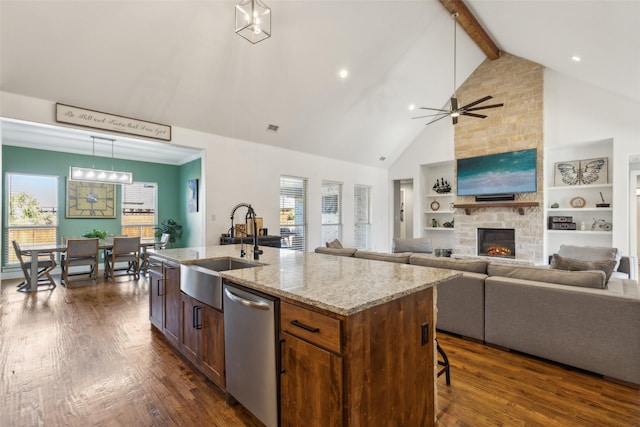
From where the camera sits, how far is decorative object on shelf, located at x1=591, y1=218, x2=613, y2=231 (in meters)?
5.88

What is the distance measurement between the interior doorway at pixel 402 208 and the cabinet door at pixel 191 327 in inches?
299

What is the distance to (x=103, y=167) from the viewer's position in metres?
7.04

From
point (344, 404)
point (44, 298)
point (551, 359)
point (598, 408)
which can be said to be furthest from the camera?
point (44, 298)

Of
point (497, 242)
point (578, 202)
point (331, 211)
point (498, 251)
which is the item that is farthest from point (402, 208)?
point (578, 202)

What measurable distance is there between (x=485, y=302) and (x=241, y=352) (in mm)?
2335

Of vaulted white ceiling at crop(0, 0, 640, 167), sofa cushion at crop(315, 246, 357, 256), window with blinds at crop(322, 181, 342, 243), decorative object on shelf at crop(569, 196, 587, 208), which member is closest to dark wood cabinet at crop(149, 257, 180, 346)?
sofa cushion at crop(315, 246, 357, 256)

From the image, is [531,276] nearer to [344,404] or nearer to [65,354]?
[344,404]

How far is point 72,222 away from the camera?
6805mm

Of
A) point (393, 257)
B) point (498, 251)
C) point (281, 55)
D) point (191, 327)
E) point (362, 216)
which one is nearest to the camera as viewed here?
point (191, 327)

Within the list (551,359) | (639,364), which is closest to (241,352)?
(551,359)

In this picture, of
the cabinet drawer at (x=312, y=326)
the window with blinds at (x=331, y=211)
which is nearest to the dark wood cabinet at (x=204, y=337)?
the cabinet drawer at (x=312, y=326)

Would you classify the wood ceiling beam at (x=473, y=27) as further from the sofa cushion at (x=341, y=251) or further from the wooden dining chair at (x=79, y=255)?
the wooden dining chair at (x=79, y=255)

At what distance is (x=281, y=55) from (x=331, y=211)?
422 centimetres

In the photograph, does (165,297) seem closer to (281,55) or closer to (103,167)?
(281,55)
